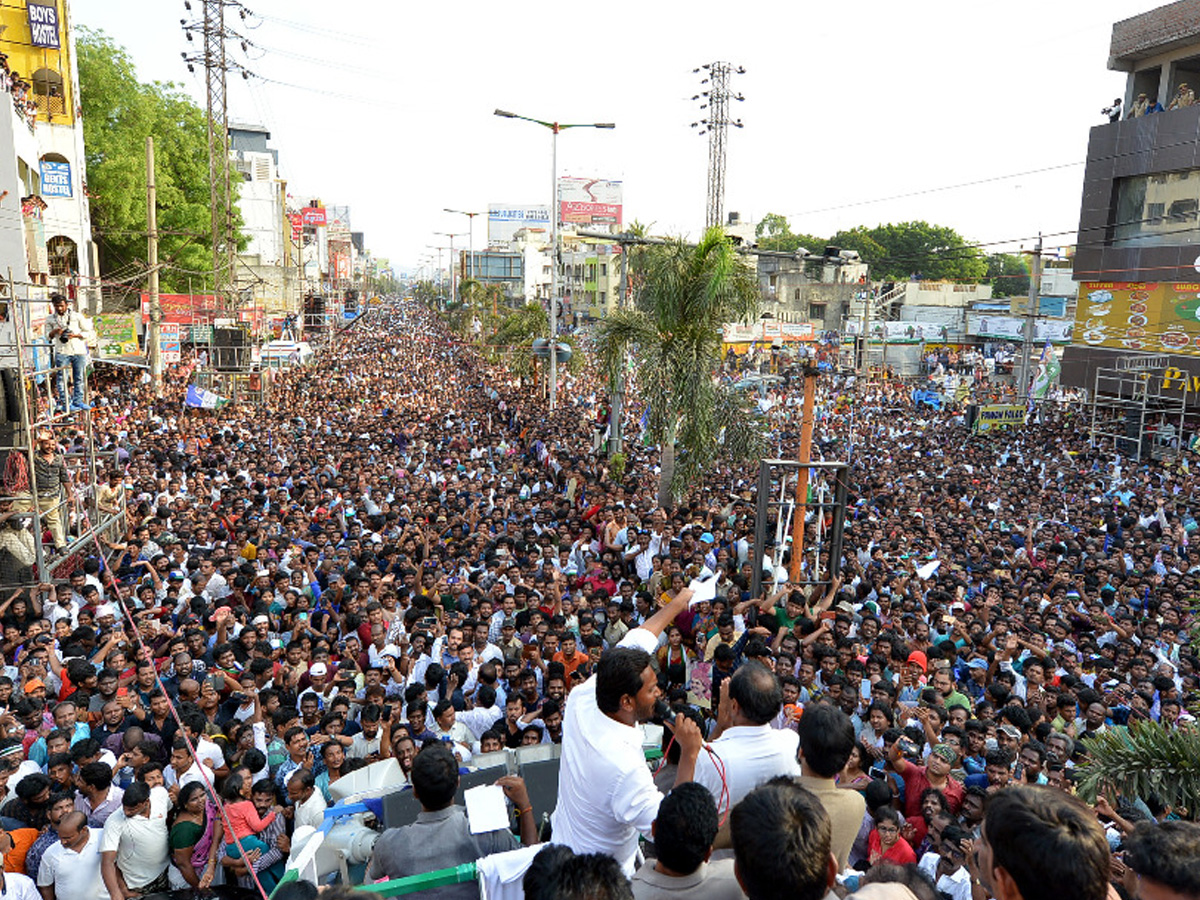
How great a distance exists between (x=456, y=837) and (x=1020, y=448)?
21822mm

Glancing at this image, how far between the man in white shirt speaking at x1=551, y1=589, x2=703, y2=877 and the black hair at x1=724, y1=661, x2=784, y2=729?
0.26m

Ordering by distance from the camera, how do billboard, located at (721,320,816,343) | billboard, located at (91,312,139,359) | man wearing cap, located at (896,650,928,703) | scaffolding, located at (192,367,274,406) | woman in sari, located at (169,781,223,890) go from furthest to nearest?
billboard, located at (721,320,816,343)
scaffolding, located at (192,367,274,406)
billboard, located at (91,312,139,359)
man wearing cap, located at (896,650,928,703)
woman in sari, located at (169,781,223,890)

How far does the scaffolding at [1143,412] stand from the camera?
74.8ft

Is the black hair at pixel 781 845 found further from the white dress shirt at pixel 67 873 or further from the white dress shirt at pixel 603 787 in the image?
the white dress shirt at pixel 67 873

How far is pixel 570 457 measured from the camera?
17.0 meters

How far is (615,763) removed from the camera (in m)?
2.77

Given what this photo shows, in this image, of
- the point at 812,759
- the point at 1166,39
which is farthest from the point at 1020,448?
the point at 812,759

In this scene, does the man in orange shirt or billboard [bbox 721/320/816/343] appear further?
billboard [bbox 721/320/816/343]

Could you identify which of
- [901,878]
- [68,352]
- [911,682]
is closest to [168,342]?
[68,352]

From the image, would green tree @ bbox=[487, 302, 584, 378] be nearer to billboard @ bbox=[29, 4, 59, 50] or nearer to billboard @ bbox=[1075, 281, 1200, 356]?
billboard @ bbox=[29, 4, 59, 50]

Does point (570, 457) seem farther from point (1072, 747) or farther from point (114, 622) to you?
point (1072, 747)

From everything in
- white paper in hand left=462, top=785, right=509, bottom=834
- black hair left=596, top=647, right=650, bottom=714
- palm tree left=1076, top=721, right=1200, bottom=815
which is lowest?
palm tree left=1076, top=721, right=1200, bottom=815

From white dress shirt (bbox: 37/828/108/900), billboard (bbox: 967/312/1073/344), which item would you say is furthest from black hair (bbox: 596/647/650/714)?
billboard (bbox: 967/312/1073/344)

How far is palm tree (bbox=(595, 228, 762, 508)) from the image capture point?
1262 cm
